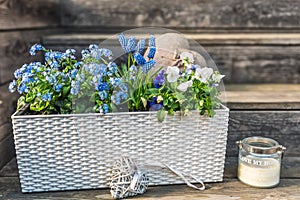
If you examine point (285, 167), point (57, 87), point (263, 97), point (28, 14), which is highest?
point (28, 14)

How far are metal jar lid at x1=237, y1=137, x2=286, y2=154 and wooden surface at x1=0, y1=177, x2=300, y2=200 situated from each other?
0.12 metres

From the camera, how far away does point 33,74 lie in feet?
3.32

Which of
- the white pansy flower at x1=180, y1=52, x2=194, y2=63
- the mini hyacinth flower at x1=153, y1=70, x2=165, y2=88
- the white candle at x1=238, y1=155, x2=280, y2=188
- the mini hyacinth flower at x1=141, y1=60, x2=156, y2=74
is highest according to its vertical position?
the white pansy flower at x1=180, y1=52, x2=194, y2=63

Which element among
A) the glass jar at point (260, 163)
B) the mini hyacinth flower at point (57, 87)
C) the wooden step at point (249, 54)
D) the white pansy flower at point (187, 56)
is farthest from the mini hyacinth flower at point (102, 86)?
the wooden step at point (249, 54)

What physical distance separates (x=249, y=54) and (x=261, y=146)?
60cm

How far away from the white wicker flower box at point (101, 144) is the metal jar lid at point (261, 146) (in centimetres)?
8

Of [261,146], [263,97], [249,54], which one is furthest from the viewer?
[249,54]

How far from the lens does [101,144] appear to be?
988 millimetres

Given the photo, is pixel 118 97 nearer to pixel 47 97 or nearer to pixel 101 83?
pixel 101 83

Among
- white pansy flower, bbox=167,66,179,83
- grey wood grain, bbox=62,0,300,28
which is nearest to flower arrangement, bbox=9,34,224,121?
white pansy flower, bbox=167,66,179,83

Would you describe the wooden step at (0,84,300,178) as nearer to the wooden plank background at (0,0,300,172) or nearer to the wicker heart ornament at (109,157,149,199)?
the wooden plank background at (0,0,300,172)

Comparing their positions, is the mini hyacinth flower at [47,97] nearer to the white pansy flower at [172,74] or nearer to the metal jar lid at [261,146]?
the white pansy flower at [172,74]

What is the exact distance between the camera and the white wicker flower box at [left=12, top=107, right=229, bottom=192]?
0.96 meters

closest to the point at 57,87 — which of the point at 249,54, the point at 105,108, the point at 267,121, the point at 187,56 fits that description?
the point at 105,108
